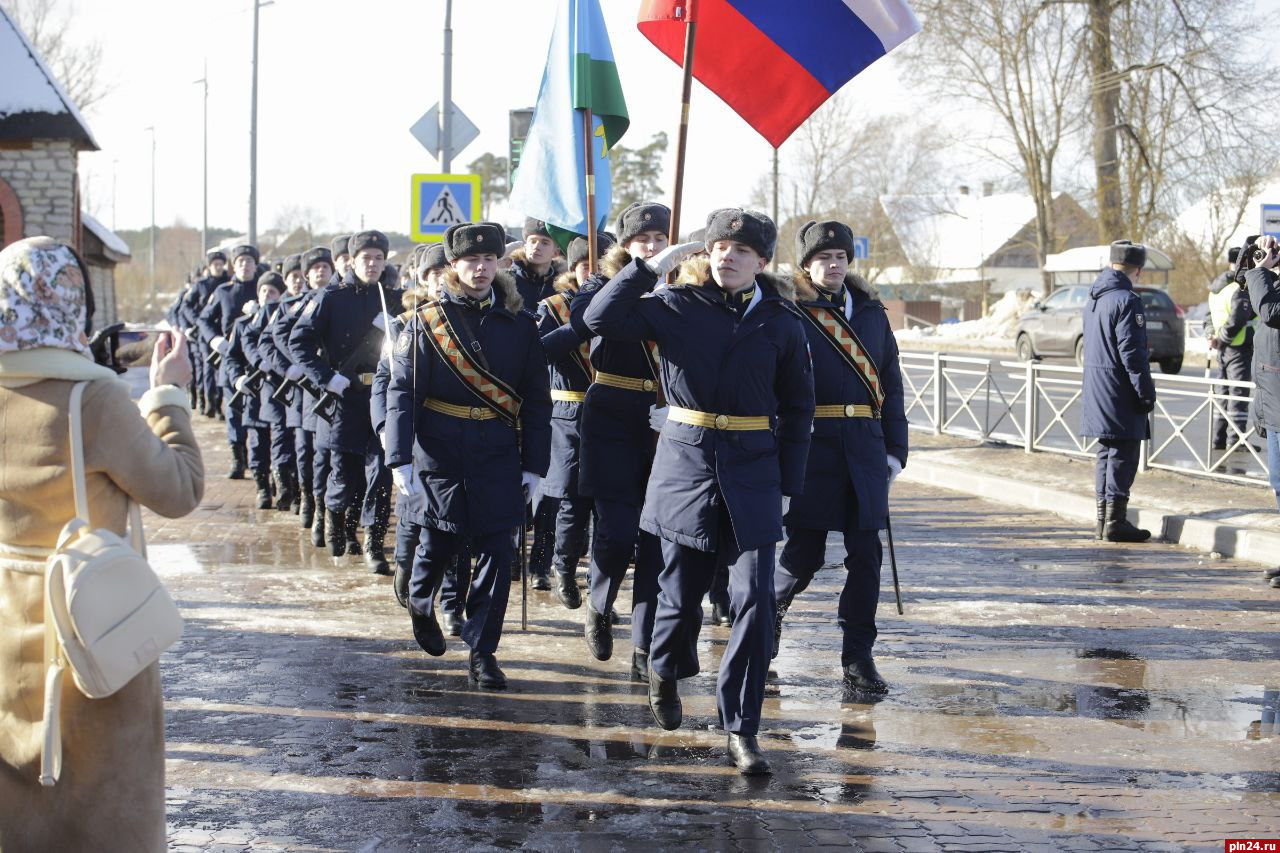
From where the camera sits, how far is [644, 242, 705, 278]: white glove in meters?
5.77

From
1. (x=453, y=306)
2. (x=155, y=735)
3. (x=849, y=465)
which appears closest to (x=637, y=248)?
(x=453, y=306)

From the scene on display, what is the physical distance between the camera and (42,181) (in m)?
25.0

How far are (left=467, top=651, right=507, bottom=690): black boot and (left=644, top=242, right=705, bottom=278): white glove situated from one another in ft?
6.42

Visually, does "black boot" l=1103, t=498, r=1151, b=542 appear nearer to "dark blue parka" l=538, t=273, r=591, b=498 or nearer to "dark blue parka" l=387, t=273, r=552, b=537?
"dark blue parka" l=538, t=273, r=591, b=498

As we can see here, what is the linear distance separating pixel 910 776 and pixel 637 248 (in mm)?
2789

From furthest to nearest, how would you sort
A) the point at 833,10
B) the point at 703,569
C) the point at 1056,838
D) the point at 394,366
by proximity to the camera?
1. the point at 833,10
2. the point at 394,366
3. the point at 703,569
4. the point at 1056,838

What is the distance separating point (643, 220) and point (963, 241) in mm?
76259

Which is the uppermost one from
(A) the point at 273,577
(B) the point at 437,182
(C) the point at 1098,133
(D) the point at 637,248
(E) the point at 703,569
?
(C) the point at 1098,133

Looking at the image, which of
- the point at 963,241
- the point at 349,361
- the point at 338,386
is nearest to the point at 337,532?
the point at 338,386

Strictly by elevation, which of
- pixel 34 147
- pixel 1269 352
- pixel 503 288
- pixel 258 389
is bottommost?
pixel 258 389

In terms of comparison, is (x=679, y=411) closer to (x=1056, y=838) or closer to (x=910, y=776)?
(x=910, y=776)

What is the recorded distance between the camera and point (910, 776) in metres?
5.40

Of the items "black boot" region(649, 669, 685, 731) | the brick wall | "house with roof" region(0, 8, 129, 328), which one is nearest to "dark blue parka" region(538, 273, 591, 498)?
"black boot" region(649, 669, 685, 731)

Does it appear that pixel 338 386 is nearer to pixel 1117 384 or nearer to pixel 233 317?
pixel 1117 384
